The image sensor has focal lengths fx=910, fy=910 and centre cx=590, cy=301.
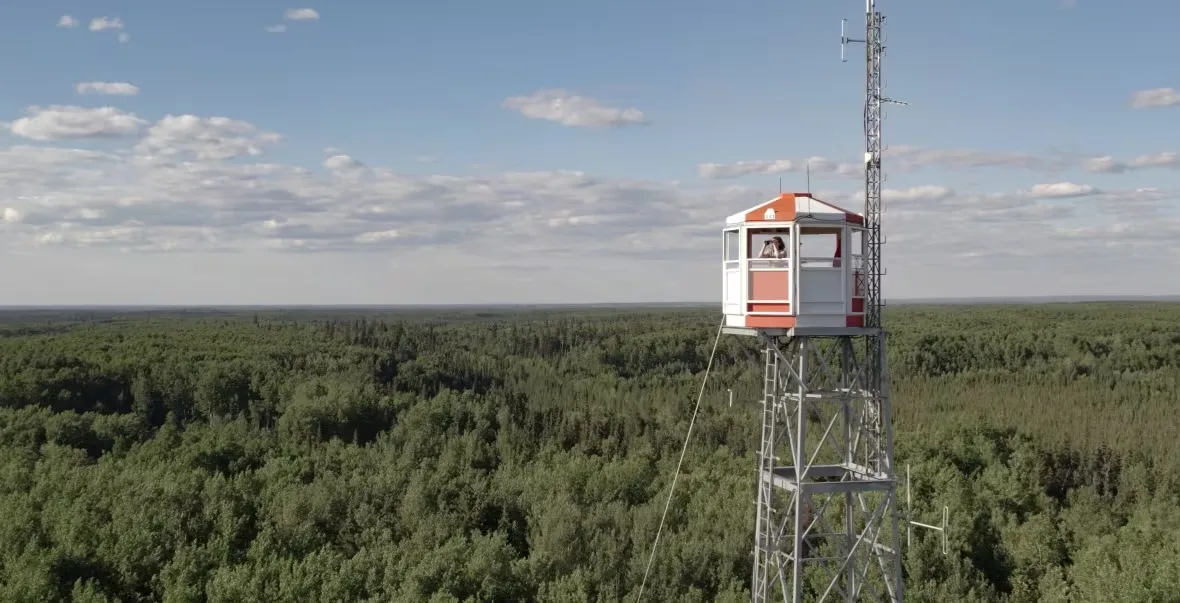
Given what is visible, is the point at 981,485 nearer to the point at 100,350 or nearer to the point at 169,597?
the point at 169,597

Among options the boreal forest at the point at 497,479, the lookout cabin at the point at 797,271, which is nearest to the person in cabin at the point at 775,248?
the lookout cabin at the point at 797,271

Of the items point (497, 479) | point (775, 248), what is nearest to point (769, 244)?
point (775, 248)

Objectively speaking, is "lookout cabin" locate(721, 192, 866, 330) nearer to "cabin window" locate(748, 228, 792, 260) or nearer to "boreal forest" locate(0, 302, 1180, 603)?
"cabin window" locate(748, 228, 792, 260)

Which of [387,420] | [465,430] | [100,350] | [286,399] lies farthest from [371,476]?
[100,350]

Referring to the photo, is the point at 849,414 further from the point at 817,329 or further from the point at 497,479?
the point at 497,479

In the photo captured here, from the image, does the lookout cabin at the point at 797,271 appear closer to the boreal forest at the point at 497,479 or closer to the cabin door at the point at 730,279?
the cabin door at the point at 730,279

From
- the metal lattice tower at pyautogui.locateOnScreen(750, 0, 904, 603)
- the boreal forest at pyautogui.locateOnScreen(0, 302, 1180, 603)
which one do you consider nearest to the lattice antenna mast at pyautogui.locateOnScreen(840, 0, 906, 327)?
the metal lattice tower at pyautogui.locateOnScreen(750, 0, 904, 603)
